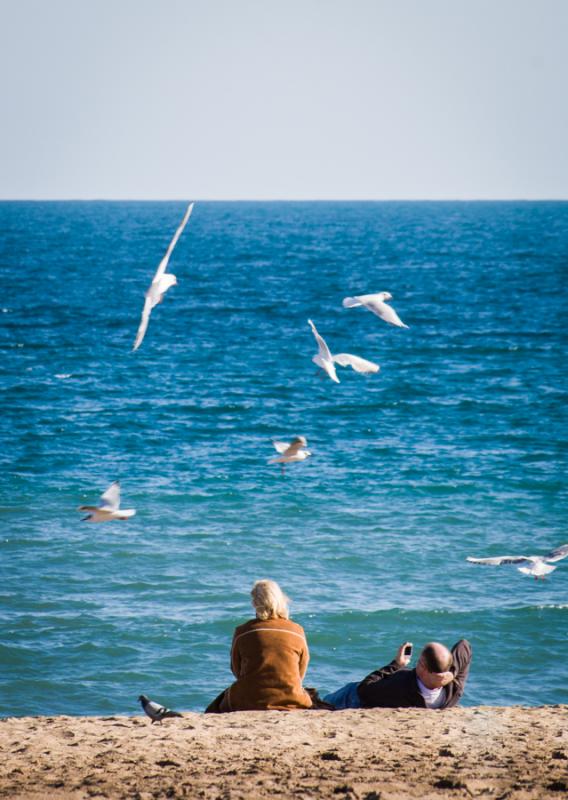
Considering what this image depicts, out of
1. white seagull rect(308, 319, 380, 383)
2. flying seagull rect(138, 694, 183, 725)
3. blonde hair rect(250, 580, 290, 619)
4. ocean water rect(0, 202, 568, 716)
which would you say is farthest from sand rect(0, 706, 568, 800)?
ocean water rect(0, 202, 568, 716)

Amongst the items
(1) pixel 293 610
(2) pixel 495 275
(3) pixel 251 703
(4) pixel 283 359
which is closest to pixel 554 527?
(1) pixel 293 610

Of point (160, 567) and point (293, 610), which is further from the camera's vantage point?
point (160, 567)

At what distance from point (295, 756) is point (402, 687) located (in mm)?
1257

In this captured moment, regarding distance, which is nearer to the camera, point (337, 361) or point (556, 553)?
point (556, 553)

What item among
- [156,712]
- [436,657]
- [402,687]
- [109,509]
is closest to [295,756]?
[436,657]

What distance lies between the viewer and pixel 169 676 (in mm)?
12625

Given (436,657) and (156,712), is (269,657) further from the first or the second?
(156,712)

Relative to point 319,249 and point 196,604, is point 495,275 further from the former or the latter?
point 196,604

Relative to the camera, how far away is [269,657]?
707cm

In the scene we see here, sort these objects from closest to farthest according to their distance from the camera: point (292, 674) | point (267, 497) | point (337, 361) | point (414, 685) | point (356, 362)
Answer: point (292, 674) → point (414, 685) → point (337, 361) → point (356, 362) → point (267, 497)

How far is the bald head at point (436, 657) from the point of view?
7043mm

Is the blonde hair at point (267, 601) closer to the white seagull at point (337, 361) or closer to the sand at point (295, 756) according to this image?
the sand at point (295, 756)

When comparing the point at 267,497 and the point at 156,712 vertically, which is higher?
the point at 267,497

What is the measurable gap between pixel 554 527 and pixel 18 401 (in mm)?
15285
